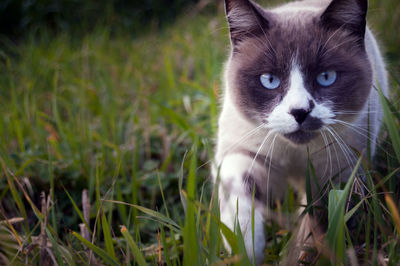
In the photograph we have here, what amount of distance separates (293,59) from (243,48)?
316 mm

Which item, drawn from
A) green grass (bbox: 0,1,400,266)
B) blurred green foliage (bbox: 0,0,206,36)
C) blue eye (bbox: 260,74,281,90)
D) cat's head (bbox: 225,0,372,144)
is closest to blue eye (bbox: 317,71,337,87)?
cat's head (bbox: 225,0,372,144)

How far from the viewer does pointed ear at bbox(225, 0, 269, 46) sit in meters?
1.62

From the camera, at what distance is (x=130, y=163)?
2.35m

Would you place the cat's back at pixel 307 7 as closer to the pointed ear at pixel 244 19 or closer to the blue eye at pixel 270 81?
the pointed ear at pixel 244 19

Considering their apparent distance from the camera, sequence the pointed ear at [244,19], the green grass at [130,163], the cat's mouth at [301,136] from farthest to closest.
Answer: the pointed ear at [244,19]
the cat's mouth at [301,136]
the green grass at [130,163]

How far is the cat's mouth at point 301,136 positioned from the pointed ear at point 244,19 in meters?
0.48

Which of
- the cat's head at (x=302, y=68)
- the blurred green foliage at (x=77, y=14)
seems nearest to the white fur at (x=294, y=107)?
the cat's head at (x=302, y=68)

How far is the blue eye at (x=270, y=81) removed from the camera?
5.05 ft

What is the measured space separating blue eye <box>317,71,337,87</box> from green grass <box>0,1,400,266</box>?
0.27 meters

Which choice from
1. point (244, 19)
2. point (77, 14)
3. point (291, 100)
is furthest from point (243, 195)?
point (77, 14)

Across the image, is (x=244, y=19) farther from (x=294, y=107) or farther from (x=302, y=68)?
(x=294, y=107)

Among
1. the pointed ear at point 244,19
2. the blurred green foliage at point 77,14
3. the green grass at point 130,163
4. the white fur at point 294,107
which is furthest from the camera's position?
the blurred green foliage at point 77,14

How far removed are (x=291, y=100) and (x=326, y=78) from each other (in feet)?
0.73

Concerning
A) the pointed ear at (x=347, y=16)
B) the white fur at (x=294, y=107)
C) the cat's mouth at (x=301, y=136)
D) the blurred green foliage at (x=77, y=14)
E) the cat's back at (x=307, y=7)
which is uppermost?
the blurred green foliage at (x=77, y=14)
